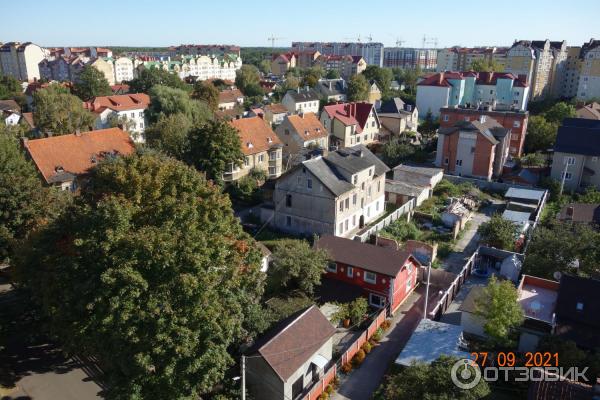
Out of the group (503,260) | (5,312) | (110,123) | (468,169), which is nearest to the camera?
(5,312)

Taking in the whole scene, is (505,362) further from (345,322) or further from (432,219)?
(432,219)

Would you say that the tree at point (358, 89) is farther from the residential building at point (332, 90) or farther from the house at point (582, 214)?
the house at point (582, 214)

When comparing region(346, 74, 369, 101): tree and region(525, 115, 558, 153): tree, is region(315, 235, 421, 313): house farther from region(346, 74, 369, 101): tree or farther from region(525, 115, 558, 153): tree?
region(346, 74, 369, 101): tree

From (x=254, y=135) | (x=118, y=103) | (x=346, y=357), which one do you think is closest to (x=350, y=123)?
(x=254, y=135)

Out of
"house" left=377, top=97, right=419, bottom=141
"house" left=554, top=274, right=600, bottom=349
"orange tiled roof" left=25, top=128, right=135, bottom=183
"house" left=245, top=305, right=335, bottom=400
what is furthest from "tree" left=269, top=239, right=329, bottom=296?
"house" left=377, top=97, right=419, bottom=141

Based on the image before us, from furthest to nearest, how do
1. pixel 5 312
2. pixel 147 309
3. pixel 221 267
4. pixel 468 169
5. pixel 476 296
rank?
pixel 468 169 < pixel 5 312 < pixel 476 296 < pixel 221 267 < pixel 147 309

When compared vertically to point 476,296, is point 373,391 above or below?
below

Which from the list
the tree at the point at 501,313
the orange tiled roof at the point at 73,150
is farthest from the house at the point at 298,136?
the tree at the point at 501,313

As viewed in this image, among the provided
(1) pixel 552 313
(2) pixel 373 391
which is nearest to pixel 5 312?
(2) pixel 373 391
